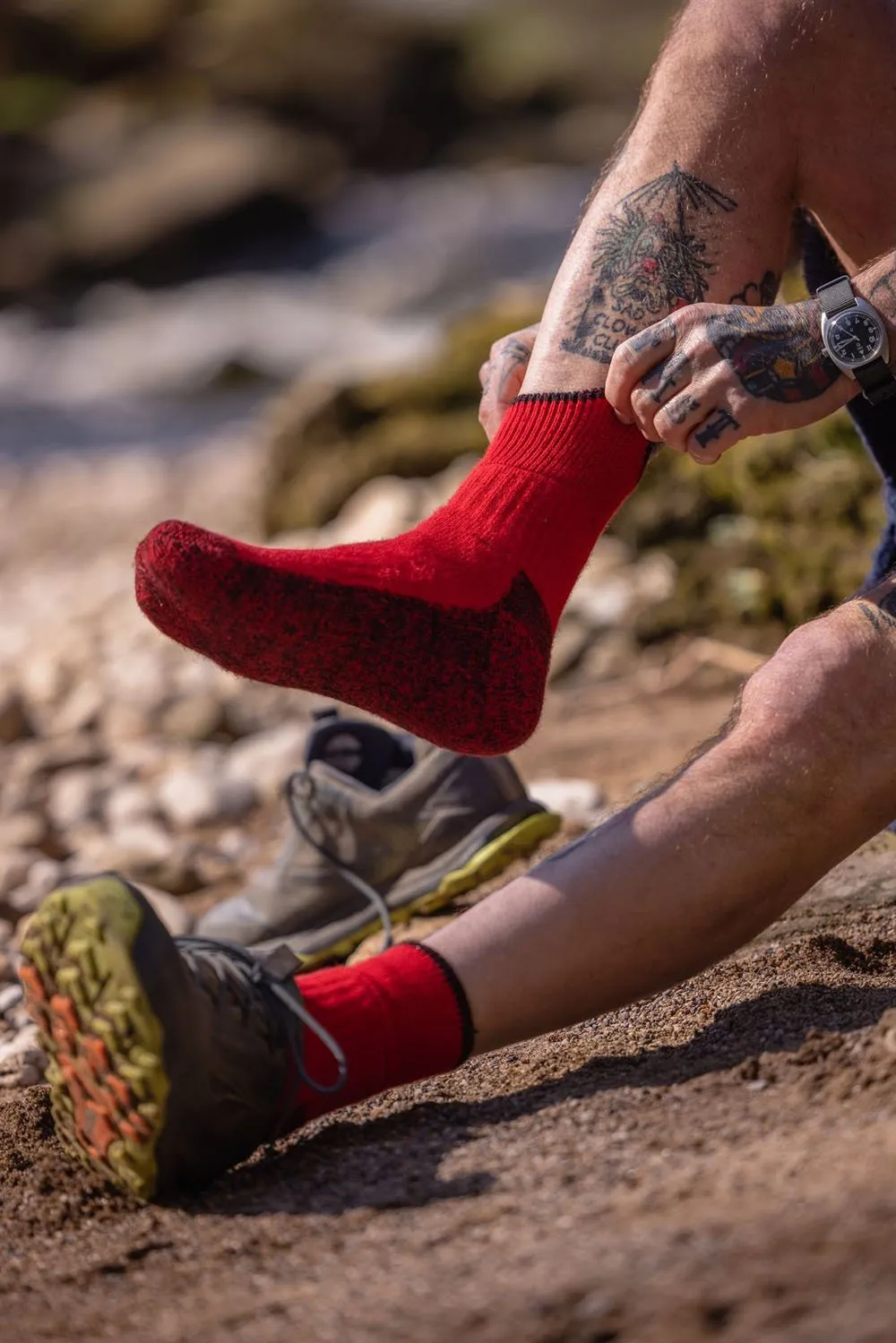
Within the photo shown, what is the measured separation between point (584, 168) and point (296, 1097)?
2313cm

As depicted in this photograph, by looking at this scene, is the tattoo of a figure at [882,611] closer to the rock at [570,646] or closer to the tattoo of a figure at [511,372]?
Result: the tattoo of a figure at [511,372]

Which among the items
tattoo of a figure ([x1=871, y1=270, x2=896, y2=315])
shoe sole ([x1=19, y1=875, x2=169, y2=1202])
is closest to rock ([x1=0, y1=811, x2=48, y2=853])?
shoe sole ([x1=19, y1=875, x2=169, y2=1202])

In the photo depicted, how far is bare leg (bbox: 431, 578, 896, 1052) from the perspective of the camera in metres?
1.62

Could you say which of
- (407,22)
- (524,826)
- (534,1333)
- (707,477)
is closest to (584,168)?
(407,22)

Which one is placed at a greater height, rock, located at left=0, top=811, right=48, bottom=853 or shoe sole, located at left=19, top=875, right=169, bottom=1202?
rock, located at left=0, top=811, right=48, bottom=853

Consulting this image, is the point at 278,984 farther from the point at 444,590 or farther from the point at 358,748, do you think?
the point at 358,748

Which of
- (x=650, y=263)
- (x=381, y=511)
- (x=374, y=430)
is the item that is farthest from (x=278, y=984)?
(x=374, y=430)

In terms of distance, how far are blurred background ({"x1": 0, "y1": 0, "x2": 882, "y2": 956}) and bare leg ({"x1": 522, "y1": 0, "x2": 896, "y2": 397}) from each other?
1627 millimetres

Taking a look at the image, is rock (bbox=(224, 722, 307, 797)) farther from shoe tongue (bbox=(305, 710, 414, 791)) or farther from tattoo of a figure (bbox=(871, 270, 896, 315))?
tattoo of a figure (bbox=(871, 270, 896, 315))

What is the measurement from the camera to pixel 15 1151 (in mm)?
1773

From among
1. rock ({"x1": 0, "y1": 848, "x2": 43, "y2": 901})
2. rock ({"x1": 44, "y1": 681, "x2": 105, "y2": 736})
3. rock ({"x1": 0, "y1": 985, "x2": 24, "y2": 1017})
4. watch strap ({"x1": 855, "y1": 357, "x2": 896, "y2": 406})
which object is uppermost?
rock ({"x1": 44, "y1": 681, "x2": 105, "y2": 736})

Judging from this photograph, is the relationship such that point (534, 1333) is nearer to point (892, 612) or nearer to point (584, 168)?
point (892, 612)

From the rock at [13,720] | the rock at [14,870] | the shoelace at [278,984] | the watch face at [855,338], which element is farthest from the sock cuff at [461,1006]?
the rock at [13,720]

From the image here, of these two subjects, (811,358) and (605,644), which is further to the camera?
(605,644)
